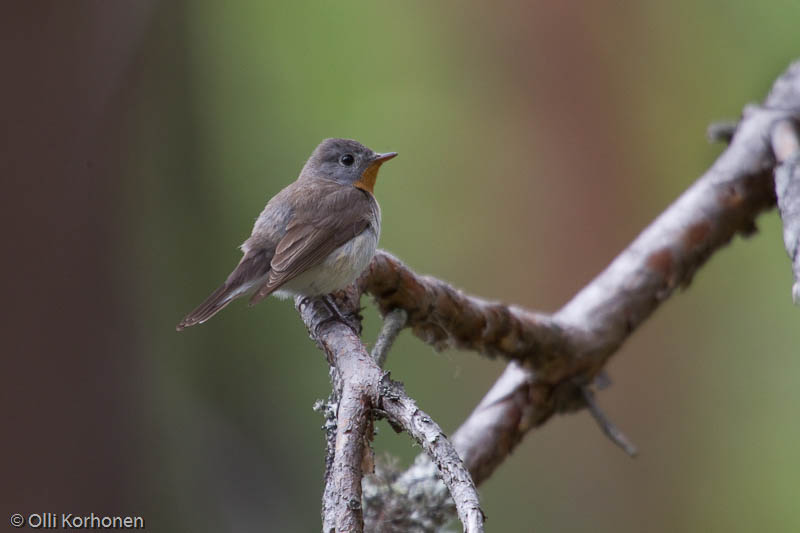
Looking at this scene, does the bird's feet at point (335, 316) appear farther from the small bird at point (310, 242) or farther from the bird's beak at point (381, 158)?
the bird's beak at point (381, 158)

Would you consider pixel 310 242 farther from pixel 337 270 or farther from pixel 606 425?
pixel 606 425

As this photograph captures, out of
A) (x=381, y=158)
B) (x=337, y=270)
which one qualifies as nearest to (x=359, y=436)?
(x=337, y=270)

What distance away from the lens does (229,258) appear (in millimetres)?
6426

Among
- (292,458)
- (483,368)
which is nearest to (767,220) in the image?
(483,368)

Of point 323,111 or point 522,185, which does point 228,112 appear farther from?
point 522,185

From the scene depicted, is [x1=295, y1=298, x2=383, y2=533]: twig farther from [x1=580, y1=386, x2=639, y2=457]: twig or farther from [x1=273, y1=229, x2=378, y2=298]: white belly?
[x1=580, y1=386, x2=639, y2=457]: twig

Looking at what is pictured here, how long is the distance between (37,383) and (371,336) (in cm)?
233

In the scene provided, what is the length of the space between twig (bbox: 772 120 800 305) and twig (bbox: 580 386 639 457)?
1125mm

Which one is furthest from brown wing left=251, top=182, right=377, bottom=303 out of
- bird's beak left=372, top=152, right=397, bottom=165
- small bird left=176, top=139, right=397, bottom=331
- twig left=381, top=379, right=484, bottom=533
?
twig left=381, top=379, right=484, bottom=533

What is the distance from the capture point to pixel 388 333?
8.27 feet

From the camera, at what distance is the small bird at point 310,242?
118 inches

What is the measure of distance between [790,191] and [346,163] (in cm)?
216

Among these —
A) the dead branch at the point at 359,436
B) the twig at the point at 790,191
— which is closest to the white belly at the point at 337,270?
the dead branch at the point at 359,436

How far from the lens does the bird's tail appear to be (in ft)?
9.23
